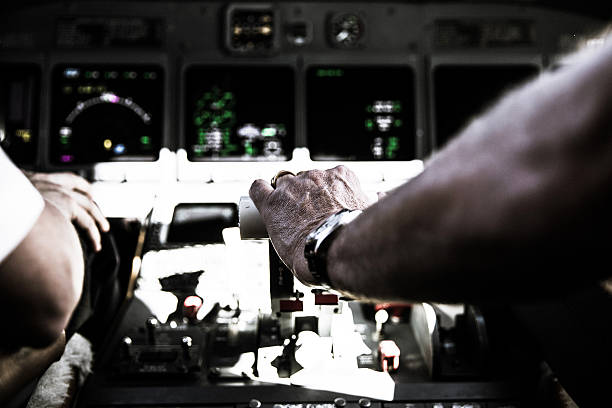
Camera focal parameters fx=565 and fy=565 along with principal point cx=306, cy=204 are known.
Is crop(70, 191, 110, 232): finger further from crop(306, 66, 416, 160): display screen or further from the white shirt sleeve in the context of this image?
crop(306, 66, 416, 160): display screen

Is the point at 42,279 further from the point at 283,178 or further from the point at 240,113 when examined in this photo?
the point at 240,113

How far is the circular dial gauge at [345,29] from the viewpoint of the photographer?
2152 millimetres

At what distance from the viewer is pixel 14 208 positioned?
735 millimetres

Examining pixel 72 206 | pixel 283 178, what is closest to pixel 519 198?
pixel 283 178

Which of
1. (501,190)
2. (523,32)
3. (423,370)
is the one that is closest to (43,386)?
(423,370)

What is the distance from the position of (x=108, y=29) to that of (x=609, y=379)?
1.94 metres

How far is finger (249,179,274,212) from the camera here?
1127 millimetres

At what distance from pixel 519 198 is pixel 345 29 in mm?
1799

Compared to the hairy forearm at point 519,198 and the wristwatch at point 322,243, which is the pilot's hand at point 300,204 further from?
the hairy forearm at point 519,198

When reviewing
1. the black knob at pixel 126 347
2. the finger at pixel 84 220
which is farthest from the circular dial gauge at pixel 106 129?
the black knob at pixel 126 347

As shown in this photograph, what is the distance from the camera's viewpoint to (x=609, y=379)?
1.23 meters

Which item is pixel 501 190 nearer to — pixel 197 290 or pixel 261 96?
pixel 197 290

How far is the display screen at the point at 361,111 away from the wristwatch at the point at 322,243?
123 centimetres

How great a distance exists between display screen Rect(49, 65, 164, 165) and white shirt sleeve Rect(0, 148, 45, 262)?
4.26 ft
